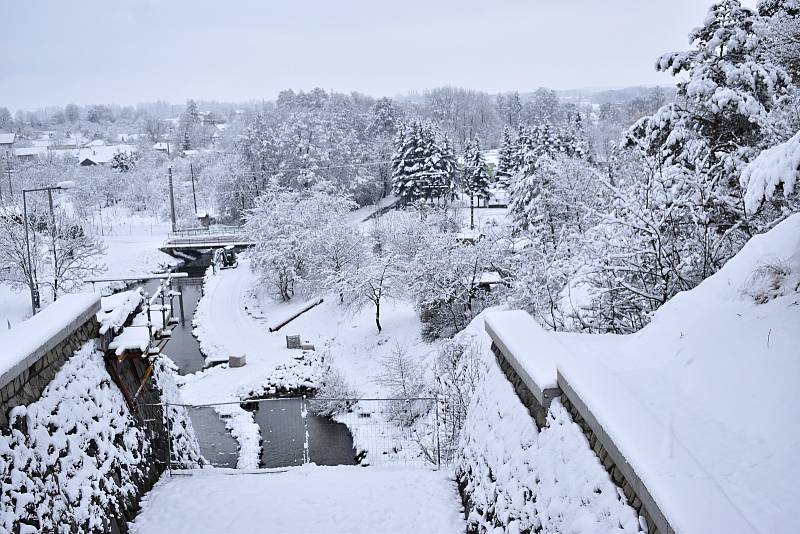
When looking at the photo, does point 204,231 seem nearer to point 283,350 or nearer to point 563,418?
point 283,350

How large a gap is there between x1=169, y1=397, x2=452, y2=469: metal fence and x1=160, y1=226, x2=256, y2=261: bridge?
78.9 feet

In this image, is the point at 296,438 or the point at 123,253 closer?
the point at 296,438

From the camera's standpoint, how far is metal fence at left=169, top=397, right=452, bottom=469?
48.1 feet

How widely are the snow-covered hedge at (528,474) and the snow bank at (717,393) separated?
0.40 metres

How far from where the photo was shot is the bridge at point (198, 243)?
137 ft

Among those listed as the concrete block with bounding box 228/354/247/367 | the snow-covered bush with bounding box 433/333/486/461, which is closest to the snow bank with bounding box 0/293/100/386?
the snow-covered bush with bounding box 433/333/486/461

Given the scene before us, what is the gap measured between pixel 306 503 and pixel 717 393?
522 centimetres

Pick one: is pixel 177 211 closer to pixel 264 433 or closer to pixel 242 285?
pixel 242 285

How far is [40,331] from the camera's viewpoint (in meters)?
6.67

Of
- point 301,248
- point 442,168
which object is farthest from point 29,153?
point 301,248

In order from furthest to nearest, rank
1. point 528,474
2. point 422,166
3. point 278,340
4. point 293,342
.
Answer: point 422,166 → point 278,340 → point 293,342 → point 528,474

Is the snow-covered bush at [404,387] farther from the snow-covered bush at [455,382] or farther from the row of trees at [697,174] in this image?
the row of trees at [697,174]

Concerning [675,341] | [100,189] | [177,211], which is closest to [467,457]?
[675,341]

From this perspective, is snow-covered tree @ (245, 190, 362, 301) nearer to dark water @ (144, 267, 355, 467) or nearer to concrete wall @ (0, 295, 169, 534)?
dark water @ (144, 267, 355, 467)
